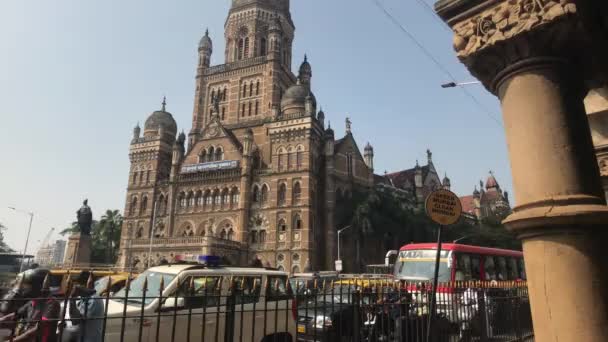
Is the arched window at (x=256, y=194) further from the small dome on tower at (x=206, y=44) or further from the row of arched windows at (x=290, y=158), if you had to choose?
the small dome on tower at (x=206, y=44)

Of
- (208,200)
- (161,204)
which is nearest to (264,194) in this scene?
(208,200)

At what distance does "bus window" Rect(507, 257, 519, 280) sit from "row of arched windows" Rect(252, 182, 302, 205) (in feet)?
62.8

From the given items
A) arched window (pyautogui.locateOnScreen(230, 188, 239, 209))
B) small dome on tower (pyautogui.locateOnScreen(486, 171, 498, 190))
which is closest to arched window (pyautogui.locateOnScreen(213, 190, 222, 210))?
arched window (pyautogui.locateOnScreen(230, 188, 239, 209))

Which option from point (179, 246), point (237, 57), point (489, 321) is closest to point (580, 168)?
point (489, 321)

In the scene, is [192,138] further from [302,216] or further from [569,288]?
[569,288]

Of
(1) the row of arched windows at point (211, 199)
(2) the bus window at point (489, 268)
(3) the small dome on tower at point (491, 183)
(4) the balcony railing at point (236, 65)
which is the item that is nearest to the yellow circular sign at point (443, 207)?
(2) the bus window at point (489, 268)

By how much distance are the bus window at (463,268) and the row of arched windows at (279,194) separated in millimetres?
20499

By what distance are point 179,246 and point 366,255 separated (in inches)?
680

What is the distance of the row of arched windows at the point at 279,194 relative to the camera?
117ft

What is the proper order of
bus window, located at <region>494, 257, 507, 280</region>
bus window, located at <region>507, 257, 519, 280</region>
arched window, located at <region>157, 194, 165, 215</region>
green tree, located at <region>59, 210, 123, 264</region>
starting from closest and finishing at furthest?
1. bus window, located at <region>494, 257, 507, 280</region>
2. bus window, located at <region>507, 257, 519, 280</region>
3. arched window, located at <region>157, 194, 165, 215</region>
4. green tree, located at <region>59, 210, 123, 264</region>

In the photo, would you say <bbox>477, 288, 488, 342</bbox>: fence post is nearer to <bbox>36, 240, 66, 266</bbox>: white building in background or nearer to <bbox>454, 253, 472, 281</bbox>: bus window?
<bbox>454, 253, 472, 281</bbox>: bus window

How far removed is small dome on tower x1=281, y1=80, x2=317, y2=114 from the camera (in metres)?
39.7

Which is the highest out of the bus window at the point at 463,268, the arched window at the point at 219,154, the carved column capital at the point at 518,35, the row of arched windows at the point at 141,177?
the arched window at the point at 219,154

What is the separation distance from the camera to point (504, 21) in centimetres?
272
